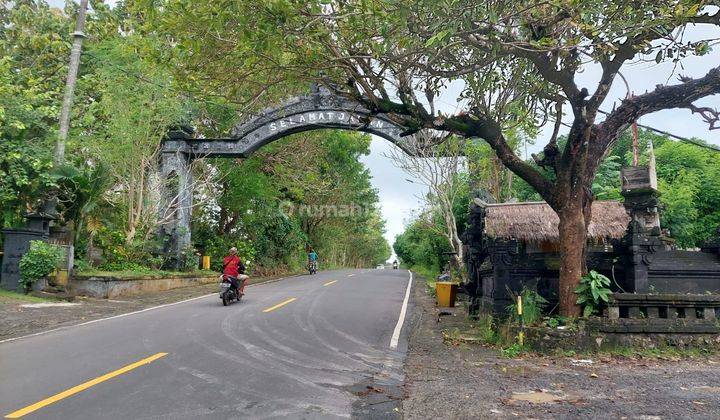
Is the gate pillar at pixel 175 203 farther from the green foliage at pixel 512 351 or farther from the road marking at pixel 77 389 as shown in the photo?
the green foliage at pixel 512 351

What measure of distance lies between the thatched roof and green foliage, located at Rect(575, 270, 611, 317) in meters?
3.76

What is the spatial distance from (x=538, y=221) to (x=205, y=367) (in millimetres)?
10915

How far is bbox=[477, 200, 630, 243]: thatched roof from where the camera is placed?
1430cm

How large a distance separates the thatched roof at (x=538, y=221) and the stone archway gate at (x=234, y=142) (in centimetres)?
656

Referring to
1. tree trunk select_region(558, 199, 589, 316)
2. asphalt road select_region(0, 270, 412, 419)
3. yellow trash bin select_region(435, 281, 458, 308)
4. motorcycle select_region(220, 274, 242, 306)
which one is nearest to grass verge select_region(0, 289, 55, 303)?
asphalt road select_region(0, 270, 412, 419)

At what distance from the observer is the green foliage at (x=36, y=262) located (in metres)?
14.9

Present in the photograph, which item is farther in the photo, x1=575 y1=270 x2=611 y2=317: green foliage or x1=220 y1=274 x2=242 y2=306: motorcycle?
x1=220 y1=274 x2=242 y2=306: motorcycle

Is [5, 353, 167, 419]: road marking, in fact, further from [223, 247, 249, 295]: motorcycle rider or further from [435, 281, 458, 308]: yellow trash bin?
[435, 281, 458, 308]: yellow trash bin

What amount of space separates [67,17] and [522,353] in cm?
2445

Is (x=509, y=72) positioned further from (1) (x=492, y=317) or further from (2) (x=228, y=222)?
(2) (x=228, y=222)

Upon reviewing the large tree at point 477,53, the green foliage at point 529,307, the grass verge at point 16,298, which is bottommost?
the grass verge at point 16,298

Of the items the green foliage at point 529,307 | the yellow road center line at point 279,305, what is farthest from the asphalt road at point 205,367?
the green foliage at point 529,307

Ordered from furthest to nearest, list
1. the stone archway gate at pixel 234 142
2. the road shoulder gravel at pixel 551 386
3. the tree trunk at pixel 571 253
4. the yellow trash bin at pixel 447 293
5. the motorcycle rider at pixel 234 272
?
the stone archway gate at pixel 234 142
the yellow trash bin at pixel 447 293
the motorcycle rider at pixel 234 272
the tree trunk at pixel 571 253
the road shoulder gravel at pixel 551 386

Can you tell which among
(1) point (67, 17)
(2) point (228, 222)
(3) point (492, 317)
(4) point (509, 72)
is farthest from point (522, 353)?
(1) point (67, 17)
